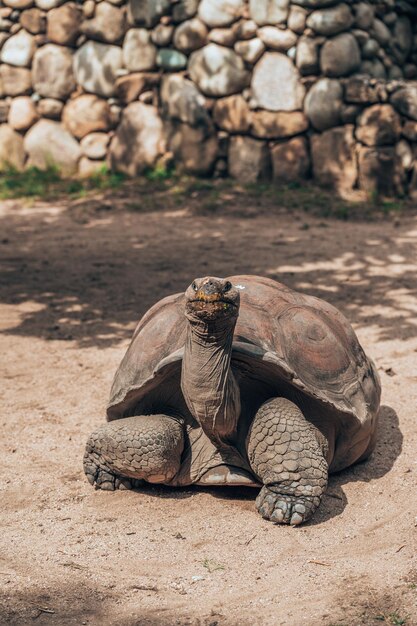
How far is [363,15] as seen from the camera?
9109mm

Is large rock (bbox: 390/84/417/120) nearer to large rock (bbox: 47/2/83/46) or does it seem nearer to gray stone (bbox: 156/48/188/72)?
gray stone (bbox: 156/48/188/72)

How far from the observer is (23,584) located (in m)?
2.85

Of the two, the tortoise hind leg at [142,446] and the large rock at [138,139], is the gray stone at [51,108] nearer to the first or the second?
the large rock at [138,139]

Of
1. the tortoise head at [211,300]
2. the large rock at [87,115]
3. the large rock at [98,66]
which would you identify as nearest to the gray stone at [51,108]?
the large rock at [87,115]

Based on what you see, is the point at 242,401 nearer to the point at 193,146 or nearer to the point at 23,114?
the point at 193,146

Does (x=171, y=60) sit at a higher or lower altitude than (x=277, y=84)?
higher

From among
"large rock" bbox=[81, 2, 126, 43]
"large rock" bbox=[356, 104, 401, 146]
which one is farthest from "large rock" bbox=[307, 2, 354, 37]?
"large rock" bbox=[81, 2, 126, 43]

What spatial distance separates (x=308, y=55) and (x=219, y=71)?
921mm

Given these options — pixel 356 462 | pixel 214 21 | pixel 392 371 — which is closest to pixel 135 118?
pixel 214 21

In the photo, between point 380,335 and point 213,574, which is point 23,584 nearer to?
point 213,574

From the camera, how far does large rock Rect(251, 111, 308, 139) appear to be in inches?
357

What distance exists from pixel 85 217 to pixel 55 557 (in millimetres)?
5848

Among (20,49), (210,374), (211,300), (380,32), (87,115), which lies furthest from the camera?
(20,49)

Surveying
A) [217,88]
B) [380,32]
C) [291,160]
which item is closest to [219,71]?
[217,88]
